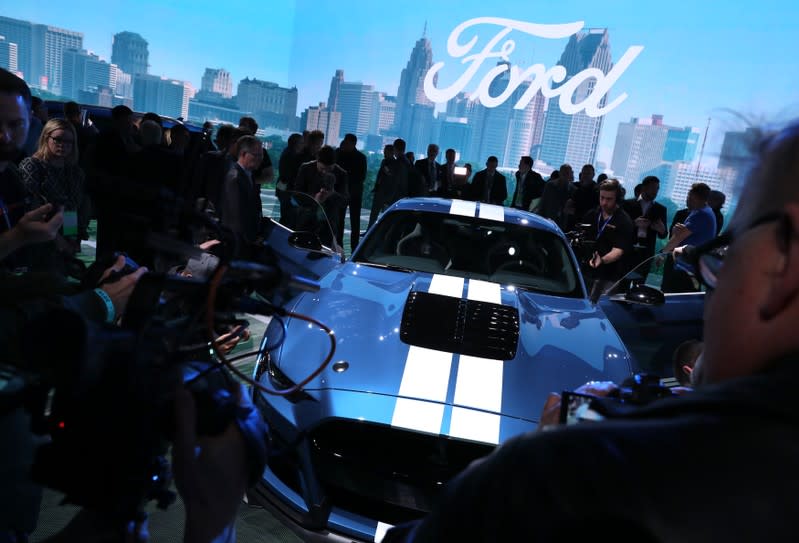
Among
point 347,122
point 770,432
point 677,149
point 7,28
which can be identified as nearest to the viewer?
point 770,432

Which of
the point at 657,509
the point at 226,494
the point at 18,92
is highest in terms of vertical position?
the point at 18,92

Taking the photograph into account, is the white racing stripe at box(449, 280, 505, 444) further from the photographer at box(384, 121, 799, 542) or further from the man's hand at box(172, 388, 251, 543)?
the photographer at box(384, 121, 799, 542)

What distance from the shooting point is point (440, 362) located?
7.66 ft

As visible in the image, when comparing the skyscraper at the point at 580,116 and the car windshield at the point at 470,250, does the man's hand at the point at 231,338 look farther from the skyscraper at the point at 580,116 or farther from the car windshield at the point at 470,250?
the skyscraper at the point at 580,116

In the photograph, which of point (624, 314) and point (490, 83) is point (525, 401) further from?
point (490, 83)

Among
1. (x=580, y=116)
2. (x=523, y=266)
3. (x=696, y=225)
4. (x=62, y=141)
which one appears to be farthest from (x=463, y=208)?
(x=580, y=116)

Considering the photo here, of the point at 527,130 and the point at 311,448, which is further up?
the point at 527,130

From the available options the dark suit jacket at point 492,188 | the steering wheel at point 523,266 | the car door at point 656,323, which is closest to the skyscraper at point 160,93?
the dark suit jacket at point 492,188

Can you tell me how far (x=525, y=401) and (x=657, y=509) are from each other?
178cm

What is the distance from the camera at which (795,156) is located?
554 millimetres

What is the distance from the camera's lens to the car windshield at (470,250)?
11.0 feet

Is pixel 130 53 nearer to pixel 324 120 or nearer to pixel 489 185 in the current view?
pixel 324 120

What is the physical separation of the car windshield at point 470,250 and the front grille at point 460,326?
57cm

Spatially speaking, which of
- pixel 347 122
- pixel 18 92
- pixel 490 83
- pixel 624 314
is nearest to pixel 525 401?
pixel 624 314
